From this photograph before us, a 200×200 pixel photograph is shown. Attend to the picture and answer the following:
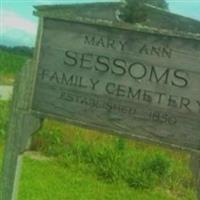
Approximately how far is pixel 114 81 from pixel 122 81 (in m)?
0.06

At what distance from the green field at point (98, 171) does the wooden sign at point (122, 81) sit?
8.99 ft

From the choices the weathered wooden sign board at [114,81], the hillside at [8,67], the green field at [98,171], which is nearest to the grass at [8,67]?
the hillside at [8,67]

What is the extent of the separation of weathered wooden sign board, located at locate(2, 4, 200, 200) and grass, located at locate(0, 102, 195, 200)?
2.68 metres

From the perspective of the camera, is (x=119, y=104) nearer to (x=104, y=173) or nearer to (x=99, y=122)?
(x=99, y=122)

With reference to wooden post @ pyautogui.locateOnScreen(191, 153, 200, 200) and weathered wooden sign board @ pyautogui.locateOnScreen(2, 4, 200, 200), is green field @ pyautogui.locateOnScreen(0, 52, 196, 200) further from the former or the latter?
wooden post @ pyautogui.locateOnScreen(191, 153, 200, 200)

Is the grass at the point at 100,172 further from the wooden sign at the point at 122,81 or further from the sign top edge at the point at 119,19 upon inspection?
the sign top edge at the point at 119,19

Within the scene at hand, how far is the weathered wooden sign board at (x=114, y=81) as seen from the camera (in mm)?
4664

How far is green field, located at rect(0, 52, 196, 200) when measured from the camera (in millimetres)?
8102

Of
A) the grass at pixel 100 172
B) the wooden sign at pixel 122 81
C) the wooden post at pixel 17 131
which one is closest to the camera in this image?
the wooden sign at pixel 122 81

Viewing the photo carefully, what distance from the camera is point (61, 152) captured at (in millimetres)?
9906

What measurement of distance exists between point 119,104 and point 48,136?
18.6 ft

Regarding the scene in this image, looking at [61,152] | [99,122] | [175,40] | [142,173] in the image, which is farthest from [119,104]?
[61,152]

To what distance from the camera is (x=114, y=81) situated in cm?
482

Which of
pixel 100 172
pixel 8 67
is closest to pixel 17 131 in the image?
pixel 100 172
